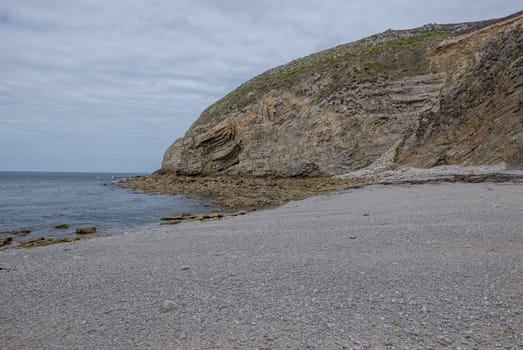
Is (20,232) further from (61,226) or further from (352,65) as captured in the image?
(352,65)

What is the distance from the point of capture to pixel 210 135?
132 feet

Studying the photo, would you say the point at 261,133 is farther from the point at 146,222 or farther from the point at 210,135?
the point at 146,222

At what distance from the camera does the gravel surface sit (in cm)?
358

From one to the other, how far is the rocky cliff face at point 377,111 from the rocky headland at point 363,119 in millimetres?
84

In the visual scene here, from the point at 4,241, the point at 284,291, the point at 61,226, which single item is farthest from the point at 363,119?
the point at 284,291

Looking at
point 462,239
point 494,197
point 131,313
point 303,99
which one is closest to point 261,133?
point 303,99

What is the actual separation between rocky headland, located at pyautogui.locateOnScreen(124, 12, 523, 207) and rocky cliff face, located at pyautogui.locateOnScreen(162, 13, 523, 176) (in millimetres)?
84

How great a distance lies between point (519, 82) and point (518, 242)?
57.6 ft

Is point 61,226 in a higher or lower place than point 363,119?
lower

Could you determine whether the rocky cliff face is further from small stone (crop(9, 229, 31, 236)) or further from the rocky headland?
small stone (crop(9, 229, 31, 236))

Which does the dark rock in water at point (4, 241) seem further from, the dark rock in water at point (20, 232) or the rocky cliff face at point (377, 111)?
the rocky cliff face at point (377, 111)

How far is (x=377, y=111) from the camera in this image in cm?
3234

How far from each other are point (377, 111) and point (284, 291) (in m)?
30.1

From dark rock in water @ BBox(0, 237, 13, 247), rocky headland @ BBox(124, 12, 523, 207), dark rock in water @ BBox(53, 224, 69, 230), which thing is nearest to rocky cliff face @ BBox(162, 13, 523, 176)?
rocky headland @ BBox(124, 12, 523, 207)
